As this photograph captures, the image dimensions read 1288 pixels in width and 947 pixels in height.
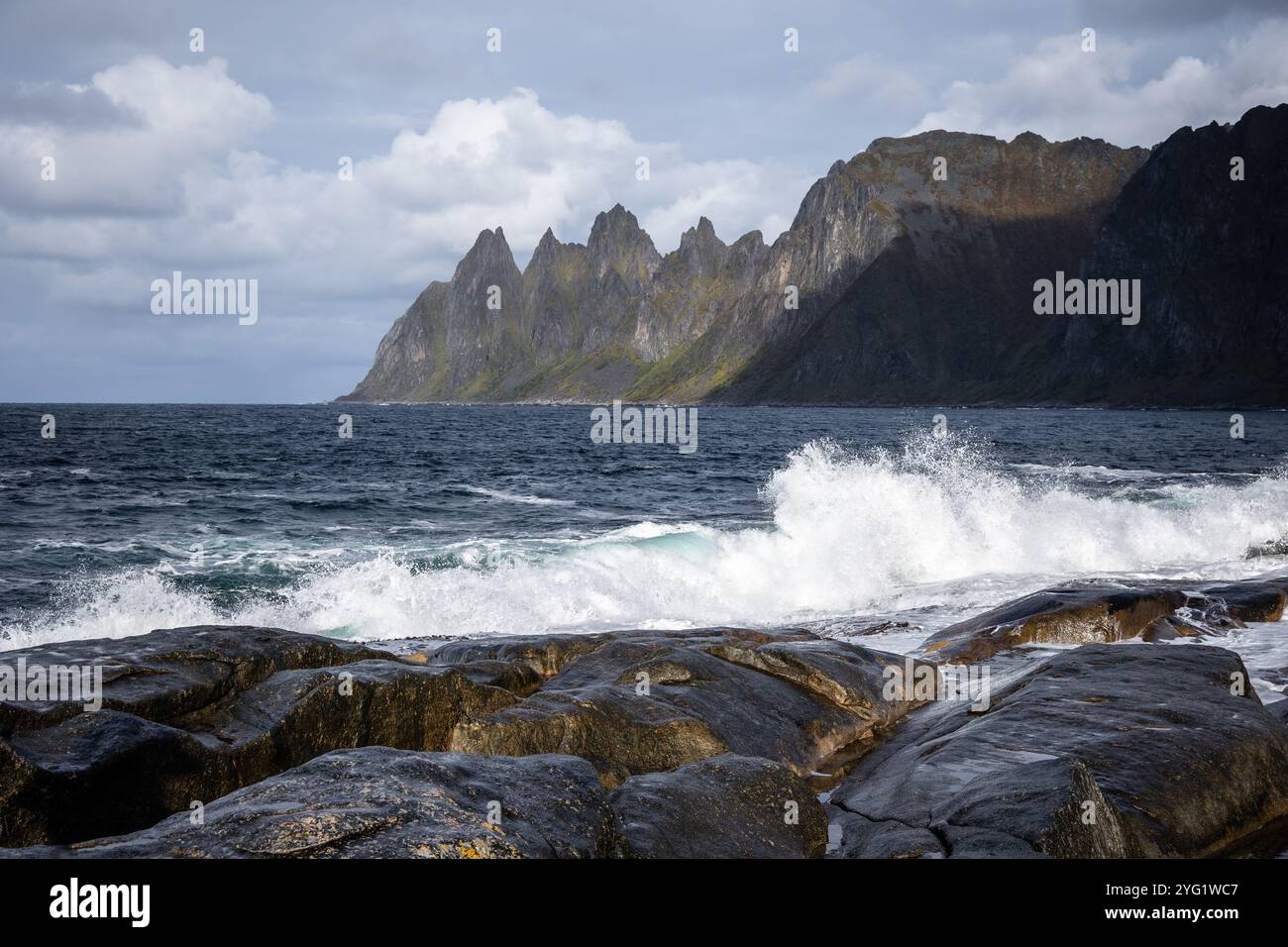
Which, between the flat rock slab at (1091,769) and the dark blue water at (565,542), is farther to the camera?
the dark blue water at (565,542)

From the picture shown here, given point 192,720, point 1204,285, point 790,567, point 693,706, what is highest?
point 1204,285

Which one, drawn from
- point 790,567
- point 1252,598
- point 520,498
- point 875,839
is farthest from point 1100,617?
point 520,498

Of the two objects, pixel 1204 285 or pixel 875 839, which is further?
pixel 1204 285

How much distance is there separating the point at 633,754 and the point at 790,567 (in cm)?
1488

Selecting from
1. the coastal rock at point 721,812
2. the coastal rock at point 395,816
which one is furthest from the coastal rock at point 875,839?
the coastal rock at point 395,816

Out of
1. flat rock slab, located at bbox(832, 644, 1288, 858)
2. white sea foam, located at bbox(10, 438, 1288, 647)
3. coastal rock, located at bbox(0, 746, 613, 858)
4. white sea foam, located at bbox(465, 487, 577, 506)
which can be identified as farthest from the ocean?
coastal rock, located at bbox(0, 746, 613, 858)

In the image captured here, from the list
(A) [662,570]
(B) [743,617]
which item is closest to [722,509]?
(A) [662,570]

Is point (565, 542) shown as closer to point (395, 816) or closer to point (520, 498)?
point (520, 498)

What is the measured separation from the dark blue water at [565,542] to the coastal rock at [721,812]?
414 inches

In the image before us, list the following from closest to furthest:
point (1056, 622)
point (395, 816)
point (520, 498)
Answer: point (395, 816) → point (1056, 622) → point (520, 498)

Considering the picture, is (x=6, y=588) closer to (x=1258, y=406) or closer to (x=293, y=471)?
(x=293, y=471)

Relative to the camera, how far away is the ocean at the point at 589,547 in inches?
705

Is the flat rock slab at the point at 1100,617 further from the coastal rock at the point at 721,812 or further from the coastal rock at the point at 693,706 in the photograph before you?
the coastal rock at the point at 721,812

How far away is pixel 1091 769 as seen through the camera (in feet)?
23.0
